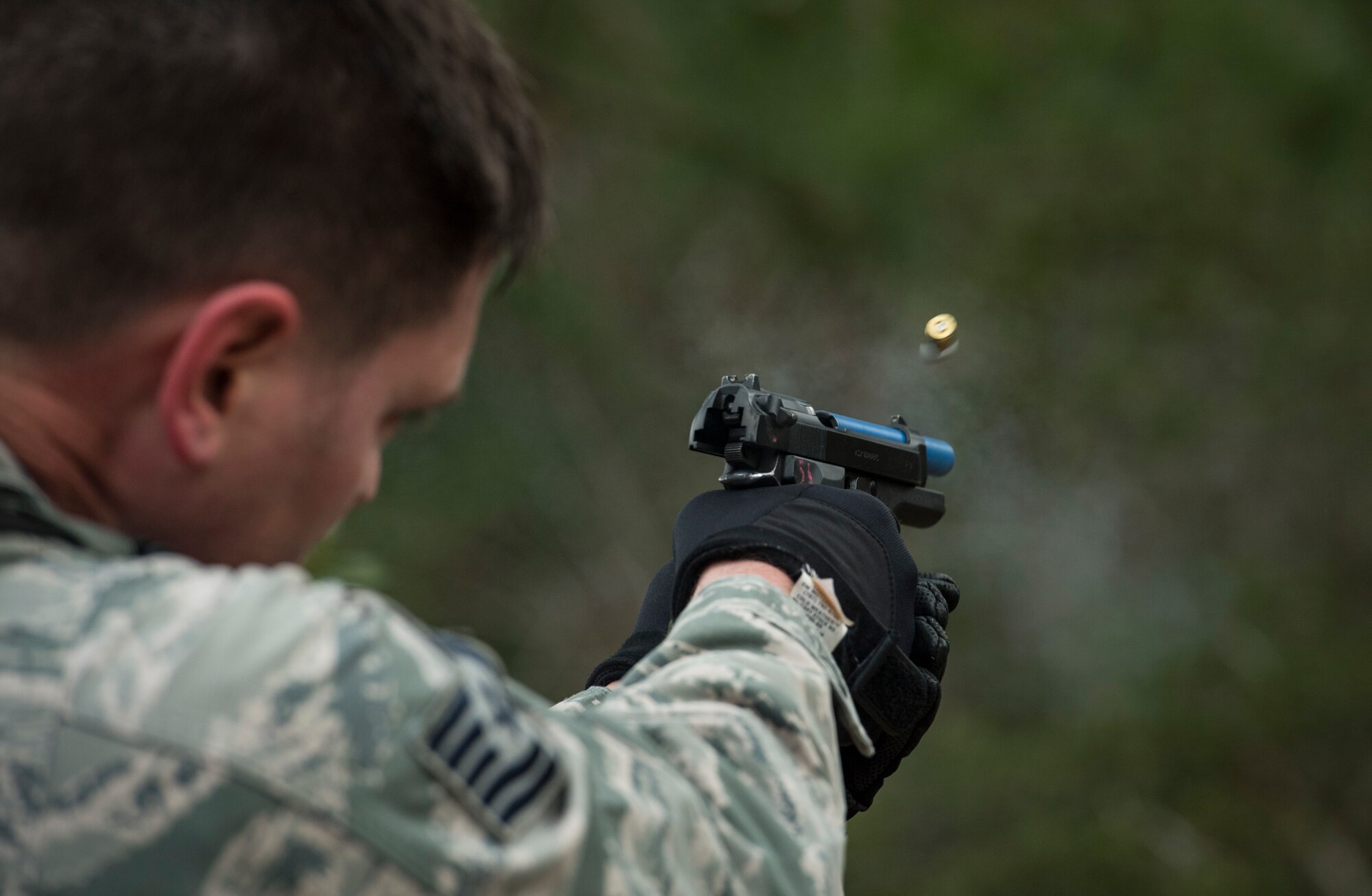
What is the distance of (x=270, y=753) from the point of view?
1.85 ft

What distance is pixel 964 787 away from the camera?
5145mm

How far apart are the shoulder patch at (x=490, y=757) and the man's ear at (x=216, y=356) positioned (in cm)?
19

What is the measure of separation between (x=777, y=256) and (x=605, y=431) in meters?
1.25

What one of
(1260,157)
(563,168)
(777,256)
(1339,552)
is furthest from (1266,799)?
(563,168)

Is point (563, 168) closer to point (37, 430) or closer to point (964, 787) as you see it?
point (964, 787)

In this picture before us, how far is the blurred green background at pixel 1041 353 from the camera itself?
495 centimetres

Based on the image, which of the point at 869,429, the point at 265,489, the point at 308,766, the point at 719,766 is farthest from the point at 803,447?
the point at 308,766

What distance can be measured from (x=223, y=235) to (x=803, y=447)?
0.95 meters

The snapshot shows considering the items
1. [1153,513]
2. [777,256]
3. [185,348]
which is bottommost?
[185,348]

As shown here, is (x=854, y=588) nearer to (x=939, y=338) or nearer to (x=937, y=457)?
(x=937, y=457)

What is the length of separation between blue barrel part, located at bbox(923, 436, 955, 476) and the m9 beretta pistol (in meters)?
0.04

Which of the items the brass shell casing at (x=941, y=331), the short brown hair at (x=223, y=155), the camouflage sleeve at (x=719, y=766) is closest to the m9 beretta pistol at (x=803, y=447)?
the brass shell casing at (x=941, y=331)

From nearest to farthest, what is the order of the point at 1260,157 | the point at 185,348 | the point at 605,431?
the point at 185,348, the point at 1260,157, the point at 605,431

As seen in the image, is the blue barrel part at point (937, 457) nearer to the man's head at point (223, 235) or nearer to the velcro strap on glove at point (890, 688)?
the velcro strap on glove at point (890, 688)
